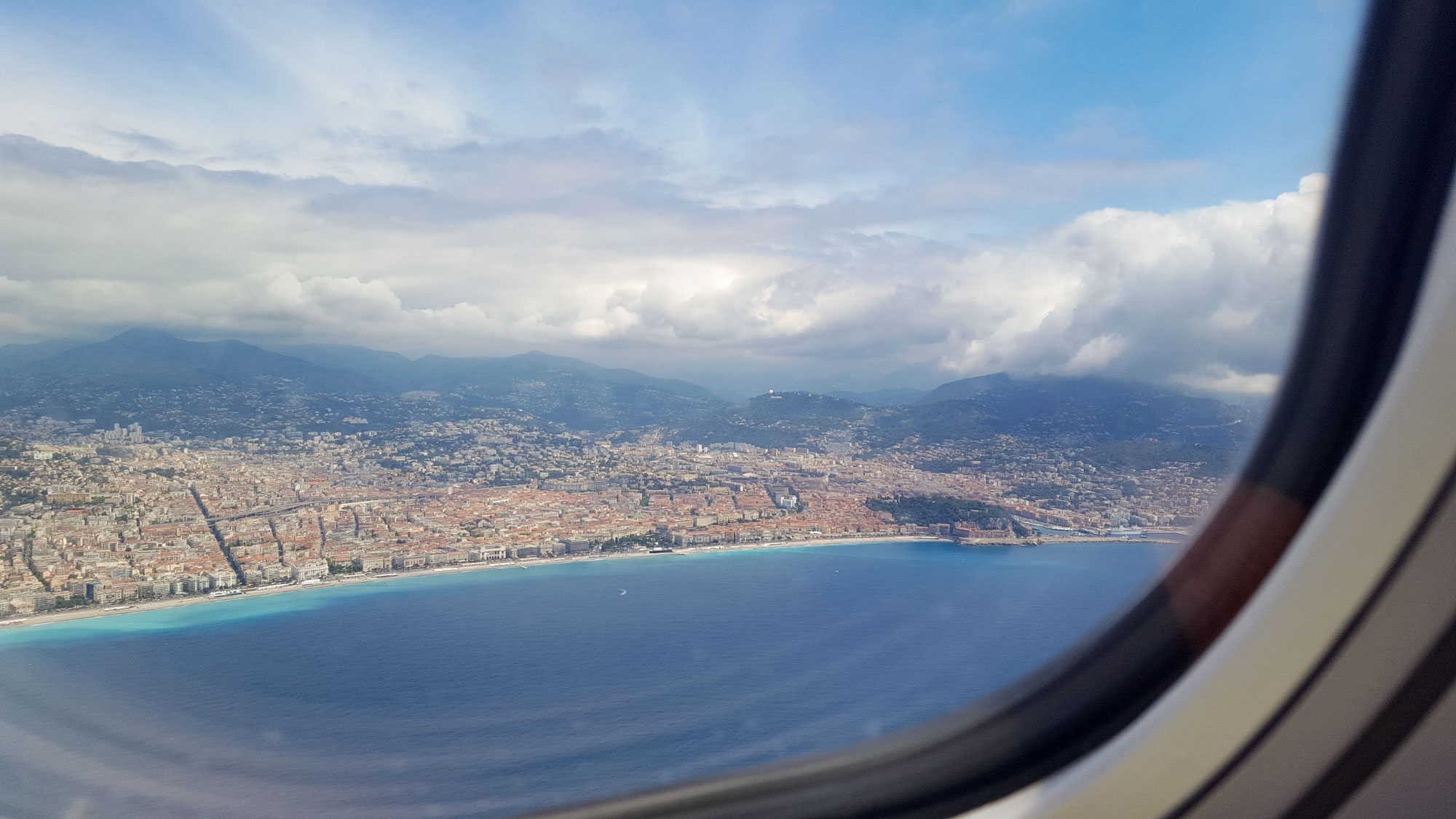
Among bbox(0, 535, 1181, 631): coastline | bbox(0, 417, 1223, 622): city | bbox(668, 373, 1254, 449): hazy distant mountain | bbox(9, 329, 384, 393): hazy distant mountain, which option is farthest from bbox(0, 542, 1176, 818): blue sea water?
bbox(9, 329, 384, 393): hazy distant mountain

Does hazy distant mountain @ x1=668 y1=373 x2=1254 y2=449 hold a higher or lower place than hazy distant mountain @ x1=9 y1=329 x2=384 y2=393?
higher

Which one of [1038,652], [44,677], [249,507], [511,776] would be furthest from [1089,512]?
[249,507]

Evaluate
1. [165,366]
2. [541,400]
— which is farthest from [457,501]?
[165,366]

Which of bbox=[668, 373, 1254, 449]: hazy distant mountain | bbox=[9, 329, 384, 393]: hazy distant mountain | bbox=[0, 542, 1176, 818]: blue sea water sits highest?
bbox=[668, 373, 1254, 449]: hazy distant mountain

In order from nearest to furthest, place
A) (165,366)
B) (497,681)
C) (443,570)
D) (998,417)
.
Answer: (497,681)
(998,417)
(443,570)
(165,366)

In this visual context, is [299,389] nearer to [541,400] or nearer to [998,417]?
[541,400]

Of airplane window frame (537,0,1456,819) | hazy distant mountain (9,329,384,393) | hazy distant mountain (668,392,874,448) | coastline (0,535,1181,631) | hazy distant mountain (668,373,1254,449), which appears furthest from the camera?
hazy distant mountain (668,392,874,448)

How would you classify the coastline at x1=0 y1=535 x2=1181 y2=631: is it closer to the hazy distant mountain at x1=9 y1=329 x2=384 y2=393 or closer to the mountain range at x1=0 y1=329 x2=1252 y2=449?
the mountain range at x1=0 y1=329 x2=1252 y2=449

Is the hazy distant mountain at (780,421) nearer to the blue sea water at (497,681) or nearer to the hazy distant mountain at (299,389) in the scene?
the hazy distant mountain at (299,389)
